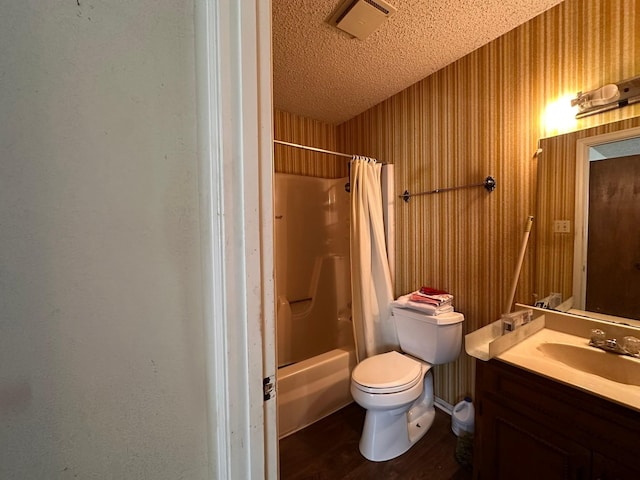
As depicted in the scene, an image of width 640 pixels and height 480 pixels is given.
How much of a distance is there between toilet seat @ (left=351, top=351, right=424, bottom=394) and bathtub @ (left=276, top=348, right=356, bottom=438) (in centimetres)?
32

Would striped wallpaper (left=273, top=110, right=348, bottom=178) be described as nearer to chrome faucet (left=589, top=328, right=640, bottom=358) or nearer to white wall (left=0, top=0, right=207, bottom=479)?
white wall (left=0, top=0, right=207, bottom=479)

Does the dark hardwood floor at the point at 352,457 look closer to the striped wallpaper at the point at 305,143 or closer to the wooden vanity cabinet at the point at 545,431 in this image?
the wooden vanity cabinet at the point at 545,431

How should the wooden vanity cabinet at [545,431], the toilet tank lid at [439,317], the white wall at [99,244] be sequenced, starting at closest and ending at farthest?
the white wall at [99,244] → the wooden vanity cabinet at [545,431] → the toilet tank lid at [439,317]

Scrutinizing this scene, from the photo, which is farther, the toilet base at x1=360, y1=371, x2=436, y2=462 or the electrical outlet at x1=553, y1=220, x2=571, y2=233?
the toilet base at x1=360, y1=371, x2=436, y2=462

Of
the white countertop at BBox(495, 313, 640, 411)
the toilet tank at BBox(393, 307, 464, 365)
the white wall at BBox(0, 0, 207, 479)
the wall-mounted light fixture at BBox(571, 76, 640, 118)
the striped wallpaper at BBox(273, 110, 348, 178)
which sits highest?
the striped wallpaper at BBox(273, 110, 348, 178)

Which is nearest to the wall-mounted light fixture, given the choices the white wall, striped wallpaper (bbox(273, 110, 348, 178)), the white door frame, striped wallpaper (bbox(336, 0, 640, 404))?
striped wallpaper (bbox(336, 0, 640, 404))

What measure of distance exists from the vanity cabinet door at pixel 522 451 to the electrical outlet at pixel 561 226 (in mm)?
903

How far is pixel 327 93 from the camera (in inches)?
80.4

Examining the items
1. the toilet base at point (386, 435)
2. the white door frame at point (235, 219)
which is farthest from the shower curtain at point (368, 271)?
the white door frame at point (235, 219)

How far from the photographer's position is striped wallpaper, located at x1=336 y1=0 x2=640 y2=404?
46.5 inches

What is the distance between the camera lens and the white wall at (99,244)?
37 centimetres

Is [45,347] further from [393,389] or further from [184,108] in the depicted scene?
[393,389]

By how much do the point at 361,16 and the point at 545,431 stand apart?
6.41ft

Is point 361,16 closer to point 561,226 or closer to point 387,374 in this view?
point 561,226
